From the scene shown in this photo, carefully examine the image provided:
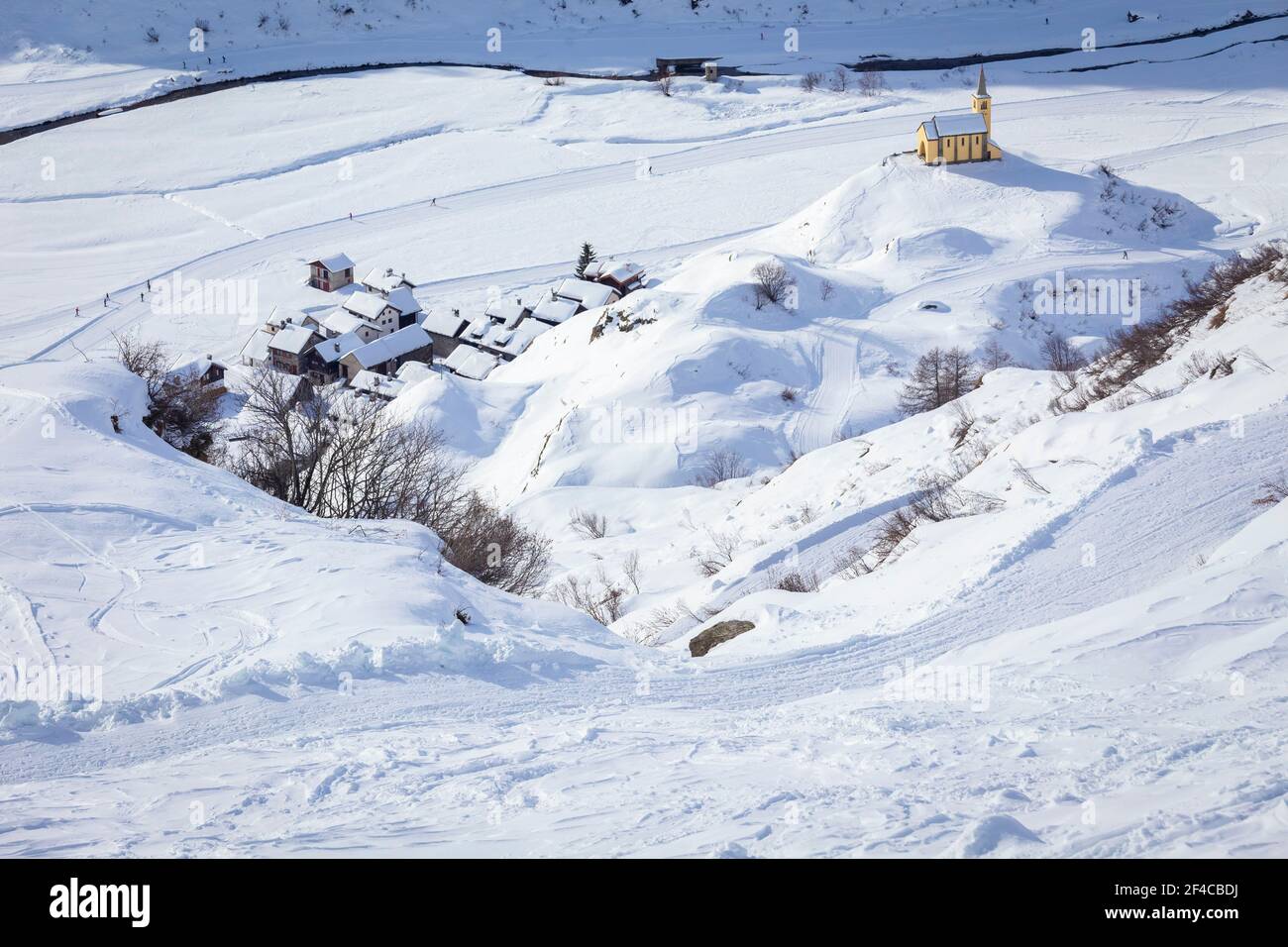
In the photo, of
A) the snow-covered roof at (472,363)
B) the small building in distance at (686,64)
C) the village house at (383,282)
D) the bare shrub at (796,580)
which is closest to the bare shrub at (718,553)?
the bare shrub at (796,580)

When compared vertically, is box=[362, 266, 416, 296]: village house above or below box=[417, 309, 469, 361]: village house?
above

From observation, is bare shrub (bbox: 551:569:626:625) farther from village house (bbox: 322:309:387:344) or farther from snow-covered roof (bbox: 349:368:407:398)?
village house (bbox: 322:309:387:344)

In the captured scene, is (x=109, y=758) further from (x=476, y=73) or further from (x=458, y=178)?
(x=476, y=73)

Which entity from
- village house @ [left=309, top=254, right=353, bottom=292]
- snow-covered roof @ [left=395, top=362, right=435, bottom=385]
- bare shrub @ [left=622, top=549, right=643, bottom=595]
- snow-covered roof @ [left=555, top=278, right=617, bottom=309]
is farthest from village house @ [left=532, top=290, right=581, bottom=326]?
bare shrub @ [left=622, top=549, right=643, bottom=595]

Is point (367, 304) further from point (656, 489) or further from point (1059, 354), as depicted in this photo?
point (1059, 354)

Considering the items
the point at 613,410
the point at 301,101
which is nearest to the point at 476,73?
the point at 301,101

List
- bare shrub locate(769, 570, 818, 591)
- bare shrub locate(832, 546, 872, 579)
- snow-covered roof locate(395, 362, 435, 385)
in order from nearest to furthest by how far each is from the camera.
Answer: bare shrub locate(832, 546, 872, 579) → bare shrub locate(769, 570, 818, 591) → snow-covered roof locate(395, 362, 435, 385)
